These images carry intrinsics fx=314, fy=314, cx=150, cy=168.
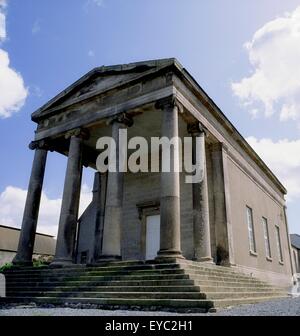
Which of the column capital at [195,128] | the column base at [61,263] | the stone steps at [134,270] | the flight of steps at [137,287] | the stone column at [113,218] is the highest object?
the column capital at [195,128]

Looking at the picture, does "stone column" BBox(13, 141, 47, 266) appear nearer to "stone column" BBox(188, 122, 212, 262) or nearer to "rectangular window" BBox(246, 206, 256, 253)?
"stone column" BBox(188, 122, 212, 262)

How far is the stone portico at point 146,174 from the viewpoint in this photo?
1177cm

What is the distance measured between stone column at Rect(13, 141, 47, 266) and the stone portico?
0.04m

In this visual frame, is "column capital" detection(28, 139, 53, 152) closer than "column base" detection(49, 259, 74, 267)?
No

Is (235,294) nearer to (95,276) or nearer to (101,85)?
(95,276)

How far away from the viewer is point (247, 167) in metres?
19.0

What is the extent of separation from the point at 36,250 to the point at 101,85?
19391mm

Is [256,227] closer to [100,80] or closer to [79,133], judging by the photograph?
[79,133]

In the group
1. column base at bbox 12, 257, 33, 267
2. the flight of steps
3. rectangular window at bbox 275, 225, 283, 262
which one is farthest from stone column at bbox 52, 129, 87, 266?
rectangular window at bbox 275, 225, 283, 262

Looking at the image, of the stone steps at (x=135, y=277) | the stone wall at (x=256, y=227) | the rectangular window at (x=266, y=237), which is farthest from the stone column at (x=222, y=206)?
the rectangular window at (x=266, y=237)

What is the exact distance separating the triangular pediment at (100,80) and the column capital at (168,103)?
4.55 feet

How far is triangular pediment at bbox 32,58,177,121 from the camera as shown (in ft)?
42.4

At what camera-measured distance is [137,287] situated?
8.63 m

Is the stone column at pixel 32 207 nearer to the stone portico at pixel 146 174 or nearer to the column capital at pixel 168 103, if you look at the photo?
the stone portico at pixel 146 174
